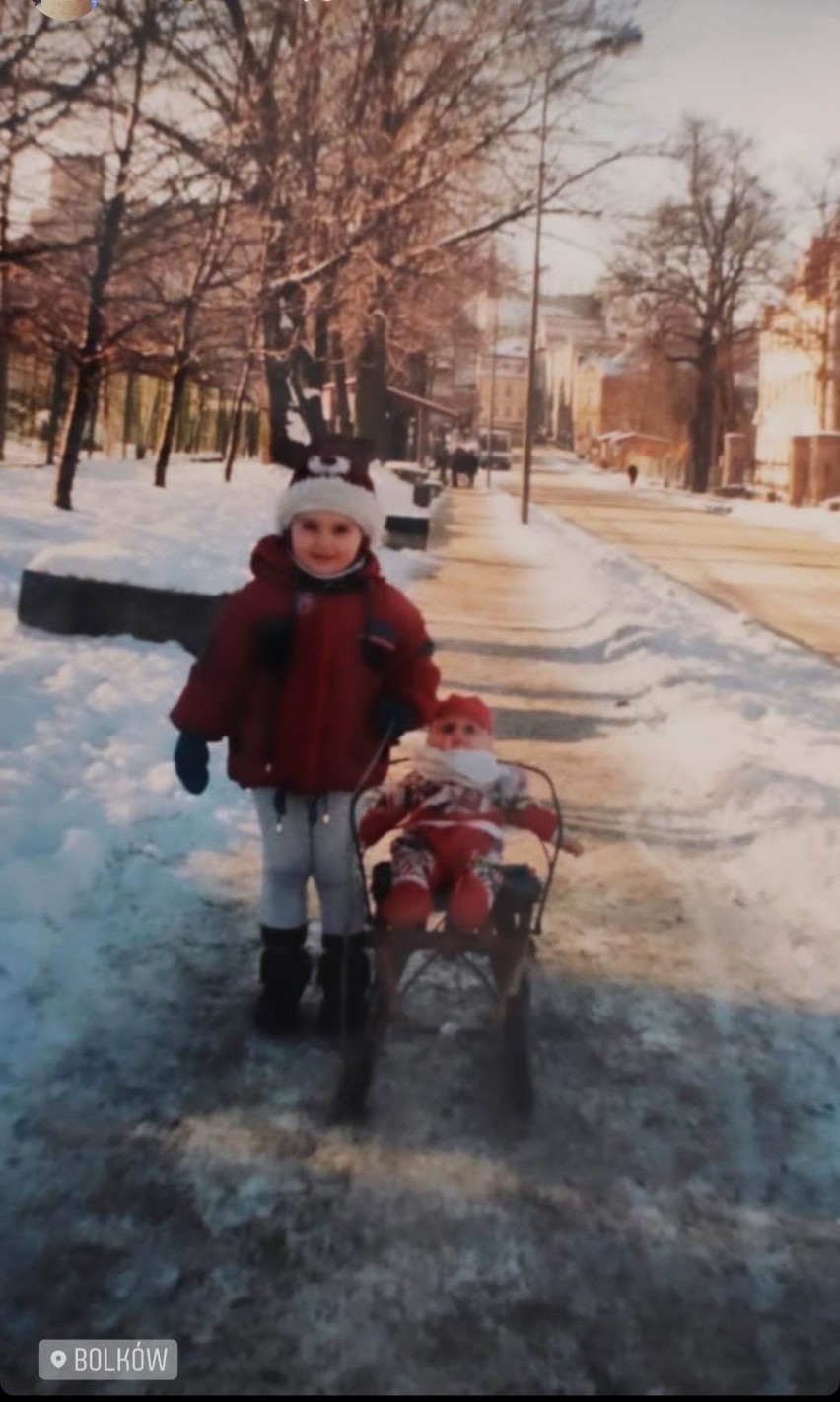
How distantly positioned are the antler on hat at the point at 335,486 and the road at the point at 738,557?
28.5 ft

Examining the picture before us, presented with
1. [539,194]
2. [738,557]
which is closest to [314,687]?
[539,194]

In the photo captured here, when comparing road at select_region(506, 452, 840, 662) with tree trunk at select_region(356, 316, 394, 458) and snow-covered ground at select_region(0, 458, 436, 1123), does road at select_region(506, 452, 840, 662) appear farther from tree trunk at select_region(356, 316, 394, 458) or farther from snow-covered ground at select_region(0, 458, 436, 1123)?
snow-covered ground at select_region(0, 458, 436, 1123)

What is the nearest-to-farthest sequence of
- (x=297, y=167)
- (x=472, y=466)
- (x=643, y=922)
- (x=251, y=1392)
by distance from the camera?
(x=251, y=1392) < (x=643, y=922) < (x=297, y=167) < (x=472, y=466)

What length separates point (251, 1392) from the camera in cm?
212

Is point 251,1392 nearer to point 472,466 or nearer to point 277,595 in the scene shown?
point 277,595

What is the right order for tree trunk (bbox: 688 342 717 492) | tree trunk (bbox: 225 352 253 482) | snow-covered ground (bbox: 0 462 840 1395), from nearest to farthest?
snow-covered ground (bbox: 0 462 840 1395) < tree trunk (bbox: 225 352 253 482) < tree trunk (bbox: 688 342 717 492)

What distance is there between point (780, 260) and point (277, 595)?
5.57m

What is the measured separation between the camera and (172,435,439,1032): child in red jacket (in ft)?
11.1

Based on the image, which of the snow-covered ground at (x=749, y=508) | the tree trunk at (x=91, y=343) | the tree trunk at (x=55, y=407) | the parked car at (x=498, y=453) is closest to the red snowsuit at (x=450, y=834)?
the tree trunk at (x=91, y=343)

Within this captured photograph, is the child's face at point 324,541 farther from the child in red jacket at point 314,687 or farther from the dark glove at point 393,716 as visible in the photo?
the dark glove at point 393,716

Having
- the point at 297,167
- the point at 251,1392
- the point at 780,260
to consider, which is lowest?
the point at 251,1392

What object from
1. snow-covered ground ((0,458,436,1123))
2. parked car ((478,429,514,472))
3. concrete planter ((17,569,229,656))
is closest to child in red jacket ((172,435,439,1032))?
snow-covered ground ((0,458,436,1123))

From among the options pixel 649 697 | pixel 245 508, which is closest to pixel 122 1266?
pixel 649 697

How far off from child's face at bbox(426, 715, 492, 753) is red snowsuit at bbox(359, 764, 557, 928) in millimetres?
87
